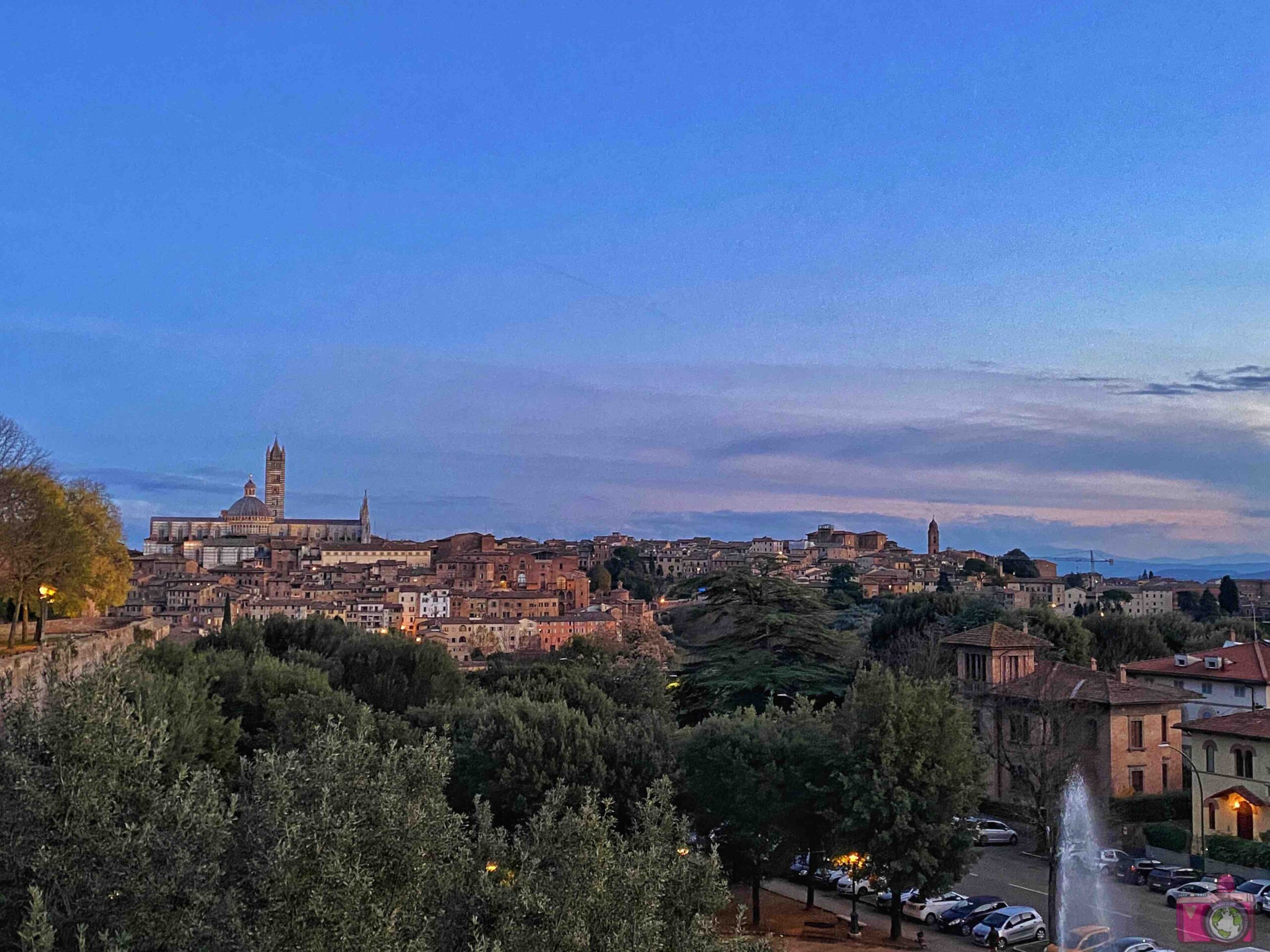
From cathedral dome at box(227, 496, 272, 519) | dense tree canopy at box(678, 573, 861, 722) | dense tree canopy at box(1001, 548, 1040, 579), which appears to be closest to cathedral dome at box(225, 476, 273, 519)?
cathedral dome at box(227, 496, 272, 519)

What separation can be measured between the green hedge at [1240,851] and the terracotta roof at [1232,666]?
291 inches

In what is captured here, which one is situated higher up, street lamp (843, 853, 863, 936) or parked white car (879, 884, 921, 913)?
street lamp (843, 853, 863, 936)

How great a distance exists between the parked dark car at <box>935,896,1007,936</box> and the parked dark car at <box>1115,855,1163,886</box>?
5.88 meters

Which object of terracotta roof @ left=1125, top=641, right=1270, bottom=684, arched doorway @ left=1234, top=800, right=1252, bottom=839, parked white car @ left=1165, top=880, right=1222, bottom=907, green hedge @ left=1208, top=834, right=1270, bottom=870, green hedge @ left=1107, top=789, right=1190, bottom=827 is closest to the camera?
parked white car @ left=1165, top=880, right=1222, bottom=907

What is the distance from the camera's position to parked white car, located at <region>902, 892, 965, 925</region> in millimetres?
21438

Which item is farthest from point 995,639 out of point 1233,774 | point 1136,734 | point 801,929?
point 801,929

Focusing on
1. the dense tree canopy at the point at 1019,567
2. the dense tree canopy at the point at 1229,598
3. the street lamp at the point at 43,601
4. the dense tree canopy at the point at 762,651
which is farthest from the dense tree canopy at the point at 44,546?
the dense tree canopy at the point at 1019,567

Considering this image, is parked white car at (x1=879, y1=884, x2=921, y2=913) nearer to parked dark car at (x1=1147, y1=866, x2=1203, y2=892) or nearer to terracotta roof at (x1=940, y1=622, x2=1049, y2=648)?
parked dark car at (x1=1147, y1=866, x2=1203, y2=892)

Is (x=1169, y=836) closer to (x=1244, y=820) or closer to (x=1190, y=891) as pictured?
(x=1244, y=820)

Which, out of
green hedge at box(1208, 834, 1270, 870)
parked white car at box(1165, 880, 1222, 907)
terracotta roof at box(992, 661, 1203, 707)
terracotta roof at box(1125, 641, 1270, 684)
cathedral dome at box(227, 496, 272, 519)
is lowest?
parked white car at box(1165, 880, 1222, 907)

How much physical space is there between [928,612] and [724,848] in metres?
36.0

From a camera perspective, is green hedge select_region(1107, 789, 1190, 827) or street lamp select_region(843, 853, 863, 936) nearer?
street lamp select_region(843, 853, 863, 936)

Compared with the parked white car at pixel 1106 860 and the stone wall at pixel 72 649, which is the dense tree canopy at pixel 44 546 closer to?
the stone wall at pixel 72 649

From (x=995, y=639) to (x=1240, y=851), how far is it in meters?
10.4
